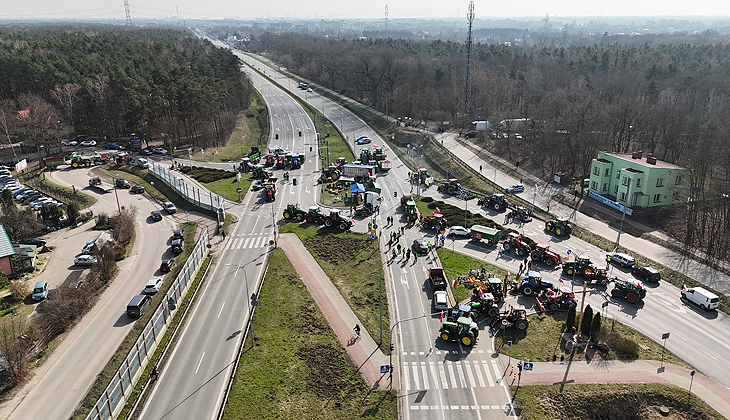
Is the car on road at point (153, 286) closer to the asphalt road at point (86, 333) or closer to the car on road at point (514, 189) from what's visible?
the asphalt road at point (86, 333)

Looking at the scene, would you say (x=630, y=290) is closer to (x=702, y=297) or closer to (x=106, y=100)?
(x=702, y=297)

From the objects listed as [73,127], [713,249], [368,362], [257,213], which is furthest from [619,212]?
[73,127]

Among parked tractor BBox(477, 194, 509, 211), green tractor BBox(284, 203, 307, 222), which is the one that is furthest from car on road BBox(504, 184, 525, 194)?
green tractor BBox(284, 203, 307, 222)

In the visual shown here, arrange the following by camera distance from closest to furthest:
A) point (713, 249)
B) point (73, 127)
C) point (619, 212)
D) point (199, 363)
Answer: point (199, 363), point (713, 249), point (619, 212), point (73, 127)

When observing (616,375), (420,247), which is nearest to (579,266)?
(616,375)

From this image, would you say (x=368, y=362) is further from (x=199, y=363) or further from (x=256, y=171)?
(x=256, y=171)

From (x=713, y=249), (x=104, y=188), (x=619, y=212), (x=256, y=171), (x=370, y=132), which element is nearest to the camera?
(x=713, y=249)

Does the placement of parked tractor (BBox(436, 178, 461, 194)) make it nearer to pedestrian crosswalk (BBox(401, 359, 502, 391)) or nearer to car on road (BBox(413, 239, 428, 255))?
car on road (BBox(413, 239, 428, 255))
